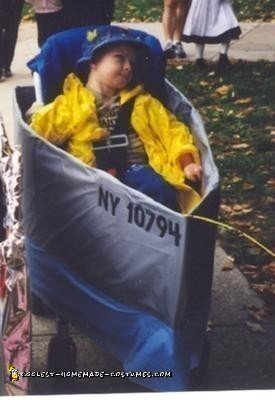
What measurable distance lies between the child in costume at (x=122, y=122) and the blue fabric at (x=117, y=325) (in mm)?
299

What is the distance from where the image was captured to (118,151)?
3164mm

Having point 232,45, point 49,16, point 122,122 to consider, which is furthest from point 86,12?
point 232,45

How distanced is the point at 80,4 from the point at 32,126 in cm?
82

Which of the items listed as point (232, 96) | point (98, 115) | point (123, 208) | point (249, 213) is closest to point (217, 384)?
point (123, 208)

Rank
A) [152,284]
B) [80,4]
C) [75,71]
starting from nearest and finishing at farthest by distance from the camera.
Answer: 1. [152,284]
2. [75,71]
3. [80,4]

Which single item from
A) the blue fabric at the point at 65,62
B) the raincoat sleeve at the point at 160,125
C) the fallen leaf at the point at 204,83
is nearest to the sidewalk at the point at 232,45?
the fallen leaf at the point at 204,83

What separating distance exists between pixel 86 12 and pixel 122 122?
26.6 inches

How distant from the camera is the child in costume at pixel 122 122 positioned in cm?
304

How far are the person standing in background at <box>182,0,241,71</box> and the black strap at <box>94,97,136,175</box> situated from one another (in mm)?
3012

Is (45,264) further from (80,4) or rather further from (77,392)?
(80,4)

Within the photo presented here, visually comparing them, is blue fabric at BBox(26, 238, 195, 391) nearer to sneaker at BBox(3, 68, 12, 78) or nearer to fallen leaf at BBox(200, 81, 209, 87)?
sneaker at BBox(3, 68, 12, 78)

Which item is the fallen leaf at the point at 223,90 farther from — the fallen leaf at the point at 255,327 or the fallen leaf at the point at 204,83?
the fallen leaf at the point at 255,327

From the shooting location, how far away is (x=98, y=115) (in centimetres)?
317

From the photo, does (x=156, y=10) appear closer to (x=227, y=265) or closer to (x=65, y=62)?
(x=227, y=265)
